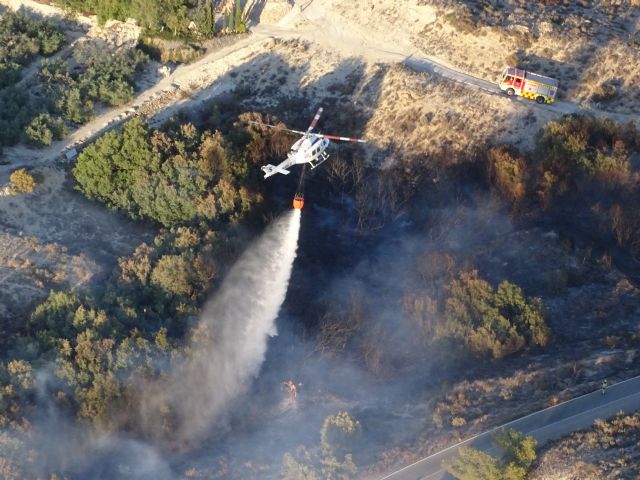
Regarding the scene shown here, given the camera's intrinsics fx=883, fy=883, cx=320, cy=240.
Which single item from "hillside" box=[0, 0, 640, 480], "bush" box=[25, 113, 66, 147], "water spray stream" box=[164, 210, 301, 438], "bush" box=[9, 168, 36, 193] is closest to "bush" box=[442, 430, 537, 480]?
"hillside" box=[0, 0, 640, 480]

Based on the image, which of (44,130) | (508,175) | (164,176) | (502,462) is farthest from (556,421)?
(44,130)

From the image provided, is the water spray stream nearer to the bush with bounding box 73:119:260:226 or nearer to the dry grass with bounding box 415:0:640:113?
the bush with bounding box 73:119:260:226

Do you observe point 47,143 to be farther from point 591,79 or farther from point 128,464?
point 591,79

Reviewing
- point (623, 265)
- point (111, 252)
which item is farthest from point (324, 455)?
point (623, 265)

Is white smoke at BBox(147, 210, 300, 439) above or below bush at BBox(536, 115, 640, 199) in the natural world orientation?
below

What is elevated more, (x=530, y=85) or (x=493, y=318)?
(x=530, y=85)

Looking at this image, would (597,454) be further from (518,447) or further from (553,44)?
(553,44)
